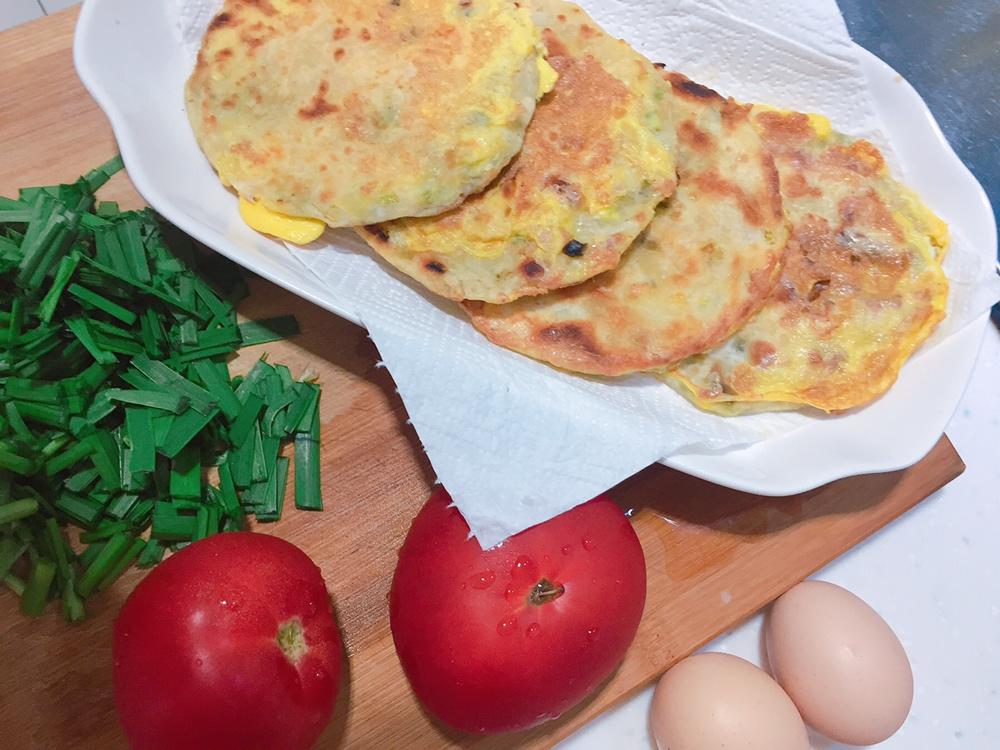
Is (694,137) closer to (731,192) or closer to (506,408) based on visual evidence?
(731,192)

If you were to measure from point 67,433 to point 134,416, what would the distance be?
4.5 inches

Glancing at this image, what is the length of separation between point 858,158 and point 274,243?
44.3 inches

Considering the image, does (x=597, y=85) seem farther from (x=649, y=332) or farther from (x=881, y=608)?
(x=881, y=608)

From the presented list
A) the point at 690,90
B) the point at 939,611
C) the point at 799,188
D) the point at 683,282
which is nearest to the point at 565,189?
the point at 683,282

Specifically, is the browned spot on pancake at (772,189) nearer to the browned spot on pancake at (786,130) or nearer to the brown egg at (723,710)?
the browned spot on pancake at (786,130)

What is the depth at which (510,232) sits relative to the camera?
1319 millimetres

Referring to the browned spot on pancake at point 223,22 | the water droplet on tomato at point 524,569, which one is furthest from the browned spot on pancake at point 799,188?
the browned spot on pancake at point 223,22

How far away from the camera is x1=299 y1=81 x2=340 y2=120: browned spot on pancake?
1.35 metres

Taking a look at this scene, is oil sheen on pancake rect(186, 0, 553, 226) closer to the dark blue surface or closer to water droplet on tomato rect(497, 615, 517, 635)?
water droplet on tomato rect(497, 615, 517, 635)

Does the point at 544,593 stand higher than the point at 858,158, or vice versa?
the point at 858,158

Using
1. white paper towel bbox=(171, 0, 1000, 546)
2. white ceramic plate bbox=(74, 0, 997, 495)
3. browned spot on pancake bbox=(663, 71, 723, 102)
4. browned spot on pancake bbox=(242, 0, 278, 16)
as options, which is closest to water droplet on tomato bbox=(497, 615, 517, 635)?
white paper towel bbox=(171, 0, 1000, 546)

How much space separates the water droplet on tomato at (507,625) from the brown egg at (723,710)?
373 millimetres

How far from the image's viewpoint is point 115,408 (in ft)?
4.52

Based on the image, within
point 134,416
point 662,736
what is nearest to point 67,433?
point 134,416
